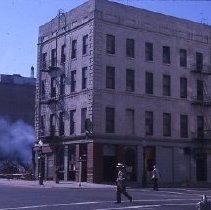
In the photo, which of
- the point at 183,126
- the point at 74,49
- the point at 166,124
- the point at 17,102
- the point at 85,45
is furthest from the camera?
the point at 17,102

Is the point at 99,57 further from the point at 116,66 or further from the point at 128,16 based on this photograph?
the point at 128,16

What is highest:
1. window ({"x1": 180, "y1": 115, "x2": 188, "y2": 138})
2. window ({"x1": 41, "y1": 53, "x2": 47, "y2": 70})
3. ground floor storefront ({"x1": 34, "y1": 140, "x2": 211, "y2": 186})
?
window ({"x1": 41, "y1": 53, "x2": 47, "y2": 70})

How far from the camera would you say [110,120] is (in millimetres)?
46938

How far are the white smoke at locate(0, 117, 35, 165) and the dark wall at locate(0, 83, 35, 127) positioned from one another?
1.67m

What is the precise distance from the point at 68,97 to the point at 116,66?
18.9 feet

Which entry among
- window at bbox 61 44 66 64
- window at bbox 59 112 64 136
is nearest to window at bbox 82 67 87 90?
window at bbox 61 44 66 64

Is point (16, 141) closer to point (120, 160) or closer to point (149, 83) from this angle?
point (149, 83)

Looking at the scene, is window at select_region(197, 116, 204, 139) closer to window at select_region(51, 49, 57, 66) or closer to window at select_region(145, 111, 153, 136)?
window at select_region(145, 111, 153, 136)

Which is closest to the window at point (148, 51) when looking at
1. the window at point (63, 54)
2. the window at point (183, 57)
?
the window at point (183, 57)

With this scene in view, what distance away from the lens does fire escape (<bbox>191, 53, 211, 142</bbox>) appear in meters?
53.5

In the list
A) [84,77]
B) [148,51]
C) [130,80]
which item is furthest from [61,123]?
[148,51]

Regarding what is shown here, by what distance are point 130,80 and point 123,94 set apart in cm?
174

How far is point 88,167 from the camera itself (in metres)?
46.0

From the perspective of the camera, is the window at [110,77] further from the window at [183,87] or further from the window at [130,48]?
the window at [183,87]
